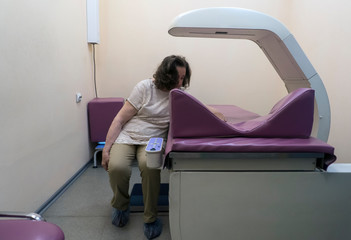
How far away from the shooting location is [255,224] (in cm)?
105

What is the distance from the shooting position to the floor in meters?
1.60

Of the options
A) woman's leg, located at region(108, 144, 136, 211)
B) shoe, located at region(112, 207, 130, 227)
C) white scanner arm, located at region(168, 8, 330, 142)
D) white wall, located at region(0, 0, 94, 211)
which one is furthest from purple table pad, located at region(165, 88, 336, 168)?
white wall, located at region(0, 0, 94, 211)

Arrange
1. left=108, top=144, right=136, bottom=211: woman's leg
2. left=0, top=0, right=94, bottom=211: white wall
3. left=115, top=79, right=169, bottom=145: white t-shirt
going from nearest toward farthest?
left=0, top=0, right=94, bottom=211: white wall < left=108, top=144, right=136, bottom=211: woman's leg < left=115, top=79, right=169, bottom=145: white t-shirt

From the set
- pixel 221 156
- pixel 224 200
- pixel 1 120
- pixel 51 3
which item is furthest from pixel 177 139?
pixel 51 3

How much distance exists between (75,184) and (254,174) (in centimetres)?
179

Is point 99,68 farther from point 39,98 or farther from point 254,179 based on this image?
point 254,179

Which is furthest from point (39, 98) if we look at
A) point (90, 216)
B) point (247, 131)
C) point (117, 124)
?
point (247, 131)

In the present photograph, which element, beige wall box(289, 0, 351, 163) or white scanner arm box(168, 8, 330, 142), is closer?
white scanner arm box(168, 8, 330, 142)

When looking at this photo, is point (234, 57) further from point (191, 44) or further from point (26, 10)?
point (26, 10)

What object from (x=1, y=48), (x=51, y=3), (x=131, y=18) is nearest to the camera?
(x=1, y=48)

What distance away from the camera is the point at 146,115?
1.74m

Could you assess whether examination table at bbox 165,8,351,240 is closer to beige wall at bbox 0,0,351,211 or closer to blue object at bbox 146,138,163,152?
blue object at bbox 146,138,163,152

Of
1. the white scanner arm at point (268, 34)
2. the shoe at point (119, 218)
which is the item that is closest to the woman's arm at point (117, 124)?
the shoe at point (119, 218)

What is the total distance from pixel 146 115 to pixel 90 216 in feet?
2.61
